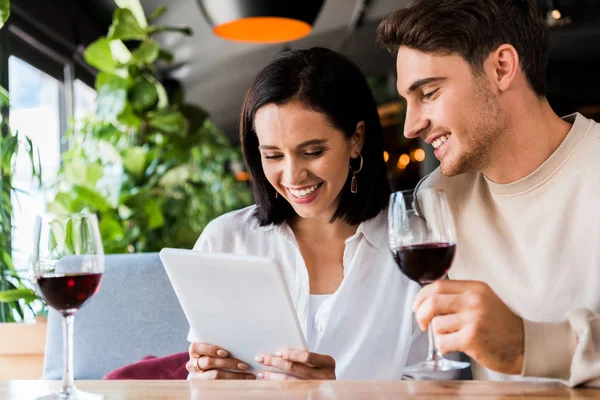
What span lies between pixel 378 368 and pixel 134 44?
162 inches

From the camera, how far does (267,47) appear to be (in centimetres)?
788

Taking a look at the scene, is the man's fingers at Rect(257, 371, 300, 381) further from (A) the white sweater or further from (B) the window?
(B) the window

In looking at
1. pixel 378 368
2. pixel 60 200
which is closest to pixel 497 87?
pixel 378 368

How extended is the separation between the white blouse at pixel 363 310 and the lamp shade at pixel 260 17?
1.56 meters

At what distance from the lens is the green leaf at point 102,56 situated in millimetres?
4309

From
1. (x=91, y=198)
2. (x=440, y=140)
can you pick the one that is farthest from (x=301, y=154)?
(x=91, y=198)

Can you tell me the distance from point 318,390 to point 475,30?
3.45 ft

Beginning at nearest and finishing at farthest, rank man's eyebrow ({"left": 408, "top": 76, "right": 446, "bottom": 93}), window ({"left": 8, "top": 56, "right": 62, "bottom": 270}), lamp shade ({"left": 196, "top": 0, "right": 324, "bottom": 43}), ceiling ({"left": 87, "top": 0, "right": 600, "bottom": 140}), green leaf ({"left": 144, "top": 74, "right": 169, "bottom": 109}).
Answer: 1. man's eyebrow ({"left": 408, "top": 76, "right": 446, "bottom": 93})
2. lamp shade ({"left": 196, "top": 0, "right": 324, "bottom": 43})
3. window ({"left": 8, "top": 56, "right": 62, "bottom": 270})
4. green leaf ({"left": 144, "top": 74, "right": 169, "bottom": 109})
5. ceiling ({"left": 87, "top": 0, "right": 600, "bottom": 140})

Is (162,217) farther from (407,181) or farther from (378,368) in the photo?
(407,181)

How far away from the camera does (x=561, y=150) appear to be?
1799mm

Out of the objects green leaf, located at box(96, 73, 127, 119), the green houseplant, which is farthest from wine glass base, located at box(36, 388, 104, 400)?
green leaf, located at box(96, 73, 127, 119)

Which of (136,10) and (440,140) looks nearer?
(440,140)

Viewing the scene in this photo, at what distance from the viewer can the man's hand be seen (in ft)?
4.05

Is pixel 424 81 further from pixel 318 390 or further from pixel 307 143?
pixel 318 390
